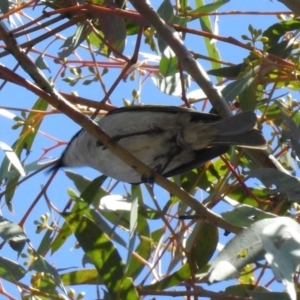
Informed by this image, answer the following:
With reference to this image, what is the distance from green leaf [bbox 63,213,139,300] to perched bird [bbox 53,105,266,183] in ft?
1.37

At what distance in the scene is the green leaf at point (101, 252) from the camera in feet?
6.73

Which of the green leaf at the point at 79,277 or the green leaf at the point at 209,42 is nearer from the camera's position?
the green leaf at the point at 79,277

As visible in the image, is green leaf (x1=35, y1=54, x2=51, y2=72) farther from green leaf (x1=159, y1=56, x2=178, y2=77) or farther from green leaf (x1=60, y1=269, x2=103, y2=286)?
green leaf (x1=60, y1=269, x2=103, y2=286)

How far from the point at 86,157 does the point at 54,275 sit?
0.94 m

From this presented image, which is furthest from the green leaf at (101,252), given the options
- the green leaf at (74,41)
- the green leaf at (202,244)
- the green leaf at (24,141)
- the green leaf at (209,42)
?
the green leaf at (209,42)

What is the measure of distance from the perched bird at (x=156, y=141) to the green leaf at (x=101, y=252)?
0.42 meters

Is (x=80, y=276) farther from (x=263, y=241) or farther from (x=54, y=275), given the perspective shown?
(x=263, y=241)

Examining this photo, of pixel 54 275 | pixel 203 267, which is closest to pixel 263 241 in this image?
pixel 54 275

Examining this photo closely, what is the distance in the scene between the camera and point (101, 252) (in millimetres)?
2104

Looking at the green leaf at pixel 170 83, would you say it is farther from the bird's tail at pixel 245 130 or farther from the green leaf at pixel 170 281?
the green leaf at pixel 170 281

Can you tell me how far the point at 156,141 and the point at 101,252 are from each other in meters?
0.75

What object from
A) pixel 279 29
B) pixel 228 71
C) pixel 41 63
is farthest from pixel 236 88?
pixel 41 63

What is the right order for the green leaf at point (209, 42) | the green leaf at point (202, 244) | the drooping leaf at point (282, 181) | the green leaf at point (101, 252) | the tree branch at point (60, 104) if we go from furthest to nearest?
the green leaf at point (209, 42) → the green leaf at point (202, 244) → the green leaf at point (101, 252) → the tree branch at point (60, 104) → the drooping leaf at point (282, 181)

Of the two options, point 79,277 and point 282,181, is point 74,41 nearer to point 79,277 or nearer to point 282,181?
point 79,277
